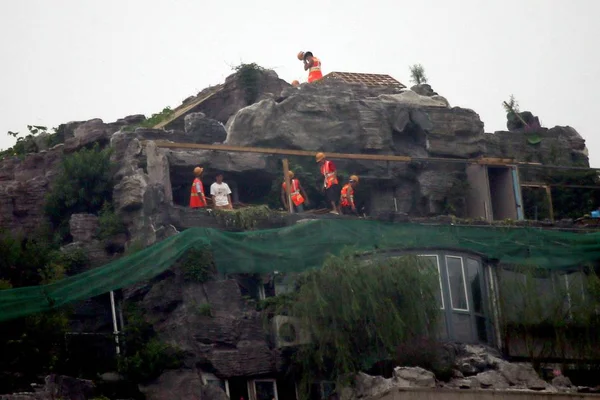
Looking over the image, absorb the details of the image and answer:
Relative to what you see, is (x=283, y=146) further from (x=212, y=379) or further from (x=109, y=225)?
(x=212, y=379)

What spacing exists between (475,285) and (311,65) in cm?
1517

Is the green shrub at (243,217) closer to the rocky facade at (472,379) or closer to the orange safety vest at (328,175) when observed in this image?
the orange safety vest at (328,175)

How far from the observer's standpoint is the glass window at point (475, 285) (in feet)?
123

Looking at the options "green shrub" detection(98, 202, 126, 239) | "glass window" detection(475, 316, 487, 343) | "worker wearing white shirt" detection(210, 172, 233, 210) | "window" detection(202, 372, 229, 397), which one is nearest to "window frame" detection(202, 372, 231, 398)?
"window" detection(202, 372, 229, 397)

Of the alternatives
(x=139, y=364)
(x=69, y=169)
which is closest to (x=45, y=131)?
(x=69, y=169)

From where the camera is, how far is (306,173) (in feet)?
147

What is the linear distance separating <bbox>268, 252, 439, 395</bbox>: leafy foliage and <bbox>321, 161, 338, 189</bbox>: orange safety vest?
8073mm

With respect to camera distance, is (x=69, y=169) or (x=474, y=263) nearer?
(x=474, y=263)

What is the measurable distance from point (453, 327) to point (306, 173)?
9.44 meters

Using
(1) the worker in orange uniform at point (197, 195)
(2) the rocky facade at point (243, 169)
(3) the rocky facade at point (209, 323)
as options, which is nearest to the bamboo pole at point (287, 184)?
(2) the rocky facade at point (243, 169)

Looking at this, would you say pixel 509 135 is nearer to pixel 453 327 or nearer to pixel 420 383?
pixel 453 327

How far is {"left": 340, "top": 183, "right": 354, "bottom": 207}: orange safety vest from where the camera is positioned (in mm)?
43750

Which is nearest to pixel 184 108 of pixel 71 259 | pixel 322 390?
pixel 71 259

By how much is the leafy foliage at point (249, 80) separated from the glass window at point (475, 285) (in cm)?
1268
